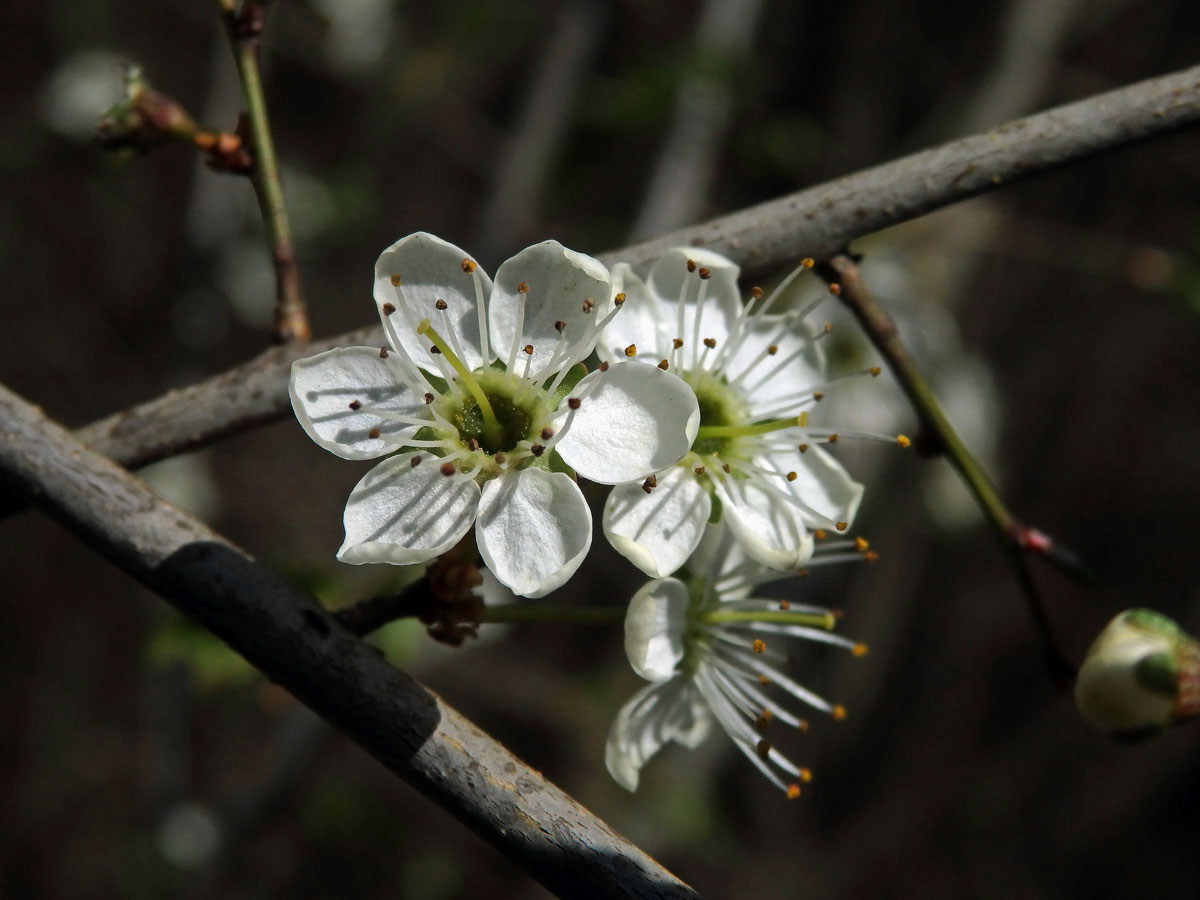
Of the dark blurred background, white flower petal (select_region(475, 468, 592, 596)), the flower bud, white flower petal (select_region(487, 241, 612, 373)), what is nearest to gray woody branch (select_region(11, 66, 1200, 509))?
white flower petal (select_region(487, 241, 612, 373))

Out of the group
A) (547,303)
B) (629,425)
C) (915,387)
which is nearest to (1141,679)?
(915,387)

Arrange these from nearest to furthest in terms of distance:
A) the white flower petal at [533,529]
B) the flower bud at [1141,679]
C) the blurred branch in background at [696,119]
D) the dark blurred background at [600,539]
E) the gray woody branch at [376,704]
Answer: the gray woody branch at [376,704], the white flower petal at [533,529], the flower bud at [1141,679], the blurred branch in background at [696,119], the dark blurred background at [600,539]

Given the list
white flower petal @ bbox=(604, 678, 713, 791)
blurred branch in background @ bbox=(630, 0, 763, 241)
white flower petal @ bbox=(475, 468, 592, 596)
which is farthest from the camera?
blurred branch in background @ bbox=(630, 0, 763, 241)

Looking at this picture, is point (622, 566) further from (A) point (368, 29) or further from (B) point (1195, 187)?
(B) point (1195, 187)

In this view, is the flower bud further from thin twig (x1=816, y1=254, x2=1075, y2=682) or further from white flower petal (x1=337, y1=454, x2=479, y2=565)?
white flower petal (x1=337, y1=454, x2=479, y2=565)

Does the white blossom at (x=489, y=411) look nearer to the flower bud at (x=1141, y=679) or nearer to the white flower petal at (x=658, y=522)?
the white flower petal at (x=658, y=522)

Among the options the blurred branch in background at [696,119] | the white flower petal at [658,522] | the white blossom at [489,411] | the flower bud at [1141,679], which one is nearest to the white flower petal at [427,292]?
the white blossom at [489,411]
